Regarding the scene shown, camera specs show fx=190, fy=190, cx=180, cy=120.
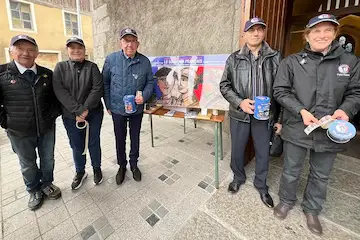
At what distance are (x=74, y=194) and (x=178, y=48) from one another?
2.97 meters

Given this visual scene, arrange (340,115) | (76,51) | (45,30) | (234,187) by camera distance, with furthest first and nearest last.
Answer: (45,30)
(234,187)
(76,51)
(340,115)

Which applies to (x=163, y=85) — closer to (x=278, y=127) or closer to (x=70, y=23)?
(x=278, y=127)

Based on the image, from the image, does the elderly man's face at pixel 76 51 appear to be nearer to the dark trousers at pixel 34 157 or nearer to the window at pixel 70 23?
the dark trousers at pixel 34 157

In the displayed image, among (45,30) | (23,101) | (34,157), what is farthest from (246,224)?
(45,30)

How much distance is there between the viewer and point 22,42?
4.94 feet

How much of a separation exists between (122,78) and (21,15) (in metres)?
12.5

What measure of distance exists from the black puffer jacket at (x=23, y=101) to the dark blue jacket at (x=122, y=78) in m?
0.53

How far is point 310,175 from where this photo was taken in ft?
5.17

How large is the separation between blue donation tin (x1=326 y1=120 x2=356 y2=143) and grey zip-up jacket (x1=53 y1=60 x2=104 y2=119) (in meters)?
1.91

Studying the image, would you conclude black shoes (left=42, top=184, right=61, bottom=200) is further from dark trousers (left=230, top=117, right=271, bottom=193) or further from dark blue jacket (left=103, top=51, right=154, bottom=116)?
dark trousers (left=230, top=117, right=271, bottom=193)

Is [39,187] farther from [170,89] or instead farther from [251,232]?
[251,232]

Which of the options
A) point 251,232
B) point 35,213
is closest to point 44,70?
point 35,213

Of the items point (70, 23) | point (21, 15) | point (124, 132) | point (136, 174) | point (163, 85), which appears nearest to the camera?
point (124, 132)

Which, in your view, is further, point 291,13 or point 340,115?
point 291,13
